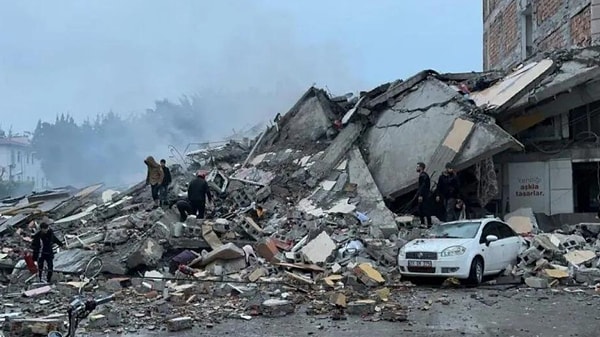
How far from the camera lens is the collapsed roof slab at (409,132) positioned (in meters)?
20.3

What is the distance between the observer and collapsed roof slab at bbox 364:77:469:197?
66.6 feet

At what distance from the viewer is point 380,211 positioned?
18.6m

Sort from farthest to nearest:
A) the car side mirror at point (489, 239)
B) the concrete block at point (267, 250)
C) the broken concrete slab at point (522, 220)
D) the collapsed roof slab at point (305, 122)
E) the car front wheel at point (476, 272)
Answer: the collapsed roof slab at point (305, 122), the broken concrete slab at point (522, 220), the concrete block at point (267, 250), the car side mirror at point (489, 239), the car front wheel at point (476, 272)

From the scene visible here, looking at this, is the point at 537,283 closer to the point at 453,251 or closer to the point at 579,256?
the point at 453,251

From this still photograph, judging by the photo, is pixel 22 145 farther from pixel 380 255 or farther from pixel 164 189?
pixel 380 255

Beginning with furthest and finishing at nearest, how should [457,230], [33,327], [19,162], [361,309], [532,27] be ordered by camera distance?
[19,162] → [532,27] → [457,230] → [361,309] → [33,327]

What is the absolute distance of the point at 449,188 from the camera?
18.5 m

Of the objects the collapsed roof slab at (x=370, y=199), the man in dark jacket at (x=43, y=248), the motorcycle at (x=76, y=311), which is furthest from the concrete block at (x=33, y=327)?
the collapsed roof slab at (x=370, y=199)

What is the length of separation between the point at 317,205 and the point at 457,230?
5.80m

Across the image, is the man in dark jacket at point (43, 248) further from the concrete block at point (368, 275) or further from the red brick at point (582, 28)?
the red brick at point (582, 28)

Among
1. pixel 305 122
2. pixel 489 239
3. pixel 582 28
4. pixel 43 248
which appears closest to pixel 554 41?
pixel 582 28

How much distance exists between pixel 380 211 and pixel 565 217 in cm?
637

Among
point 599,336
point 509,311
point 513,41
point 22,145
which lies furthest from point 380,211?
point 22,145

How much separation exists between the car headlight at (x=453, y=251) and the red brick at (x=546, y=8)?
15.8 m
